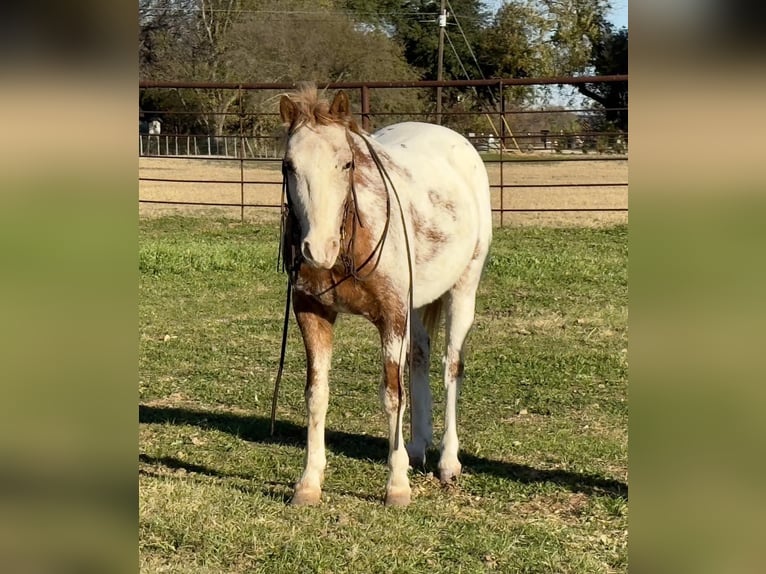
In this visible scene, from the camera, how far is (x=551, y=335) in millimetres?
7152

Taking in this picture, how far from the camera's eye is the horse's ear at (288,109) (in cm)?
346

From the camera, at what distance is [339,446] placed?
187 inches

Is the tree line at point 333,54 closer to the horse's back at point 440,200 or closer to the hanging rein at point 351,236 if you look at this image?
the horse's back at point 440,200

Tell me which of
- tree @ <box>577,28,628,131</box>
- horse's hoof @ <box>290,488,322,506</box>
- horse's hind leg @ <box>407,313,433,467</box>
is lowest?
horse's hoof @ <box>290,488,322,506</box>

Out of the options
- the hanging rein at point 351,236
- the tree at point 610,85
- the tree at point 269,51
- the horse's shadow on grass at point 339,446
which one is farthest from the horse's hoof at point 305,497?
the tree at point 269,51

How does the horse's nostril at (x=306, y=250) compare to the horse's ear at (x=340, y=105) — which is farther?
the horse's ear at (x=340, y=105)

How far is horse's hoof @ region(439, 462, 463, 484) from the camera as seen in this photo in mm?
4230

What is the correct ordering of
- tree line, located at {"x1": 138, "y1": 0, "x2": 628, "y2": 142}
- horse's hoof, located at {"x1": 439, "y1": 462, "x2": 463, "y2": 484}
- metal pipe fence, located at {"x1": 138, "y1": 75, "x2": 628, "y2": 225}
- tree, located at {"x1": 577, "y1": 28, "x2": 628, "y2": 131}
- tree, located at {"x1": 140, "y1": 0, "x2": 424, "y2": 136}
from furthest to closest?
tree, located at {"x1": 140, "y1": 0, "x2": 424, "y2": 136}
tree line, located at {"x1": 138, "y1": 0, "x2": 628, "y2": 142}
tree, located at {"x1": 577, "y1": 28, "x2": 628, "y2": 131}
metal pipe fence, located at {"x1": 138, "y1": 75, "x2": 628, "y2": 225}
horse's hoof, located at {"x1": 439, "y1": 462, "x2": 463, "y2": 484}

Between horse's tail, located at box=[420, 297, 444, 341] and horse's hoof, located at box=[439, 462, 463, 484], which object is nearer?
horse's hoof, located at box=[439, 462, 463, 484]

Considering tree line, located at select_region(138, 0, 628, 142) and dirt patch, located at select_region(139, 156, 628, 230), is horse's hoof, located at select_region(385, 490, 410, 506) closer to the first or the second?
dirt patch, located at select_region(139, 156, 628, 230)

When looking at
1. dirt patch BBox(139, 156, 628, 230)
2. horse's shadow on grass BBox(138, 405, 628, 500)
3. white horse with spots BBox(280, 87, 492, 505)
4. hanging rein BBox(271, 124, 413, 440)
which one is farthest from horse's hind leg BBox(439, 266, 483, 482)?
dirt patch BBox(139, 156, 628, 230)

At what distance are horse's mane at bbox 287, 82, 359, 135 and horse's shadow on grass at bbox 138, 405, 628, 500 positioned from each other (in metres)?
1.60
